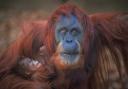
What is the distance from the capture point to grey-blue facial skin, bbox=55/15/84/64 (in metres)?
2.32

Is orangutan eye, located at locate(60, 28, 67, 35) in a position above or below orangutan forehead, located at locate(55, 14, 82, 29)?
below

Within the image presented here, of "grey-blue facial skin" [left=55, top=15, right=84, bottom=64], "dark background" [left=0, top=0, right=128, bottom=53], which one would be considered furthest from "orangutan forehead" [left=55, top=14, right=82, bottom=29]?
"dark background" [left=0, top=0, right=128, bottom=53]

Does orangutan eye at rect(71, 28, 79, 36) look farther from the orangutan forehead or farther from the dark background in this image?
the dark background

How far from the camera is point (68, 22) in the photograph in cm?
240

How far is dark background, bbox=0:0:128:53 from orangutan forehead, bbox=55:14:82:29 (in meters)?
0.15

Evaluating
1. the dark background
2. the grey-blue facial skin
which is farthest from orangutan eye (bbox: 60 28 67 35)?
the dark background

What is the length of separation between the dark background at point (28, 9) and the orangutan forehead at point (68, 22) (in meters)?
0.15

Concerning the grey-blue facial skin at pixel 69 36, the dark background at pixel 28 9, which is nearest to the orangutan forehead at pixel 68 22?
the grey-blue facial skin at pixel 69 36

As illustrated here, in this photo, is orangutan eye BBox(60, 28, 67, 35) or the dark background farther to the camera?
the dark background

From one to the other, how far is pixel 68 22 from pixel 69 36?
0.09m

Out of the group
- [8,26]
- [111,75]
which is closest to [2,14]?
[8,26]

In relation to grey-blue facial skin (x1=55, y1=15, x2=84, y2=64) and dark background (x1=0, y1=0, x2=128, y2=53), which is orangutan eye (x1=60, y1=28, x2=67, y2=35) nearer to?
grey-blue facial skin (x1=55, y1=15, x2=84, y2=64)

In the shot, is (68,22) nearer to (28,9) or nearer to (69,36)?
(69,36)

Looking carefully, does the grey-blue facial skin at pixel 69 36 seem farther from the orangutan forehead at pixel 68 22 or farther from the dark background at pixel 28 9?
the dark background at pixel 28 9
